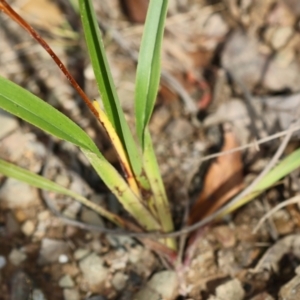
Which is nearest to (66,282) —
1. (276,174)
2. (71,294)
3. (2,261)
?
(71,294)

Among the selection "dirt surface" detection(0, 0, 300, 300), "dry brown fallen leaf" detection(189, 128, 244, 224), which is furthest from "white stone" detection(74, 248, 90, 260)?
"dry brown fallen leaf" detection(189, 128, 244, 224)

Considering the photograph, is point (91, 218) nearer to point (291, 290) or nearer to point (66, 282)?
point (66, 282)

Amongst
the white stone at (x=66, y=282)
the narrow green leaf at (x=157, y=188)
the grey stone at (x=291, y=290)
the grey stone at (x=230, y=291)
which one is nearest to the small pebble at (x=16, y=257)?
the white stone at (x=66, y=282)

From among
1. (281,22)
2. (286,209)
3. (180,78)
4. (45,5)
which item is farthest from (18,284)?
(281,22)

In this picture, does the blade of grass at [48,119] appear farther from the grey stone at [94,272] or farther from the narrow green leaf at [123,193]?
the grey stone at [94,272]

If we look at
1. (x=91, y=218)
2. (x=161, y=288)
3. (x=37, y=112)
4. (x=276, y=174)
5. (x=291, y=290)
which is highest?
(x=37, y=112)

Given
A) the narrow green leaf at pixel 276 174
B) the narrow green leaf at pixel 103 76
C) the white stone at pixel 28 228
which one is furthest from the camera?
the white stone at pixel 28 228
